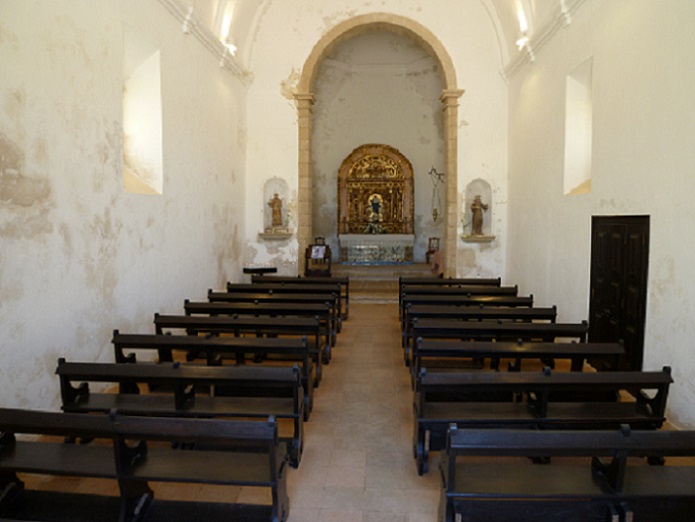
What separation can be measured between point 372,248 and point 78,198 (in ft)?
32.7

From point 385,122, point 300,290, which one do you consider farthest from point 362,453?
point 385,122

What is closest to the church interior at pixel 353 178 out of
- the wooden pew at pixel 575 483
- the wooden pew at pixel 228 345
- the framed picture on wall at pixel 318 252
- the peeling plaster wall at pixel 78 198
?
the peeling plaster wall at pixel 78 198

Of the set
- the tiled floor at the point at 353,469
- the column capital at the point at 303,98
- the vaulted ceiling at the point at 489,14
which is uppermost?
the vaulted ceiling at the point at 489,14

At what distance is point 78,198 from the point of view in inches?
213

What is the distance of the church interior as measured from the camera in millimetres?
4566

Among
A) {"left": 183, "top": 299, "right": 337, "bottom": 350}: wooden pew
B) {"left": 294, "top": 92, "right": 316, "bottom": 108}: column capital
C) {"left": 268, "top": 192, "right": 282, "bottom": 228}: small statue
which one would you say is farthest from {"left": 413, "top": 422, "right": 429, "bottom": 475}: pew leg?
{"left": 294, "top": 92, "right": 316, "bottom": 108}: column capital

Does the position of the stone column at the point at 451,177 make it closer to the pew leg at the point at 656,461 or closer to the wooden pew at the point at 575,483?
the pew leg at the point at 656,461

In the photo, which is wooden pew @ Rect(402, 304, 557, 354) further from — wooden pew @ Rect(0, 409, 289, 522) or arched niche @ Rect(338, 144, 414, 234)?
arched niche @ Rect(338, 144, 414, 234)

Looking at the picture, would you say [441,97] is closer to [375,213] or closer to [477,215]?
[477,215]

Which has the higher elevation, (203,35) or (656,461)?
(203,35)

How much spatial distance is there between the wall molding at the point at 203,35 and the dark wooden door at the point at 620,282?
6.81 meters

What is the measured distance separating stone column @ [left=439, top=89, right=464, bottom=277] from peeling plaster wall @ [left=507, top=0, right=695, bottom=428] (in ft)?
7.85

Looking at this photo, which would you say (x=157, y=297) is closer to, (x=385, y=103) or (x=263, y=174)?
(x=263, y=174)

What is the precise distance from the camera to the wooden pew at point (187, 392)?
3791 millimetres
